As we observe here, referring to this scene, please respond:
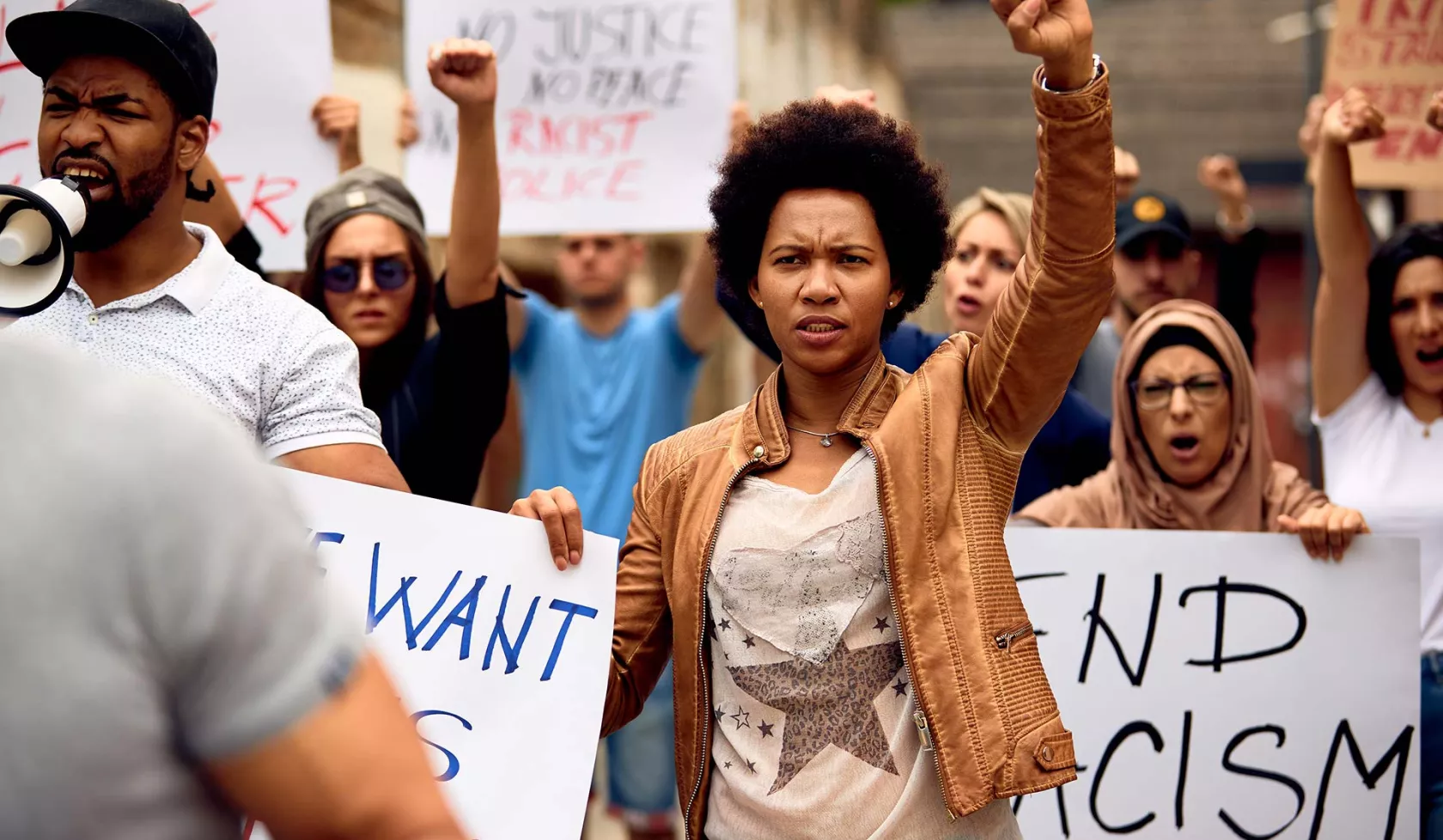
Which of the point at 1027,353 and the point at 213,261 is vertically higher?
the point at 213,261

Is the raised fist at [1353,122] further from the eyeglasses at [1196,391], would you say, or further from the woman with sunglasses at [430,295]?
the woman with sunglasses at [430,295]

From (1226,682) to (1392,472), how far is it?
2.48 ft

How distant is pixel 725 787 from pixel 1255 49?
1775 centimetres

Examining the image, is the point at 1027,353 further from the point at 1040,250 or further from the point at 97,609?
the point at 97,609

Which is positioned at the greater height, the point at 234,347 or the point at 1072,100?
the point at 1072,100

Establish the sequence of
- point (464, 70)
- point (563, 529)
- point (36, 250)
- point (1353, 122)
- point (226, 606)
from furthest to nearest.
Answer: point (1353, 122) → point (464, 70) → point (563, 529) → point (36, 250) → point (226, 606)

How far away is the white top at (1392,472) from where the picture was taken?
3898 mm

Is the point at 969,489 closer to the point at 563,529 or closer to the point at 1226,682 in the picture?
the point at 563,529

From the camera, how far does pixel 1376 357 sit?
422cm

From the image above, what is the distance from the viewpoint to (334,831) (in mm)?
1078

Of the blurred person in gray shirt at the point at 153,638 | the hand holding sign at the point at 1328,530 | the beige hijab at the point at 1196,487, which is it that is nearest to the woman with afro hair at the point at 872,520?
the blurred person in gray shirt at the point at 153,638

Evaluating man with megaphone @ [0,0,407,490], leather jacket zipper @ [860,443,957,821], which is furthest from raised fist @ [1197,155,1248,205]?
man with megaphone @ [0,0,407,490]

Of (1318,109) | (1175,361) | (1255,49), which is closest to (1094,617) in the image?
(1175,361)

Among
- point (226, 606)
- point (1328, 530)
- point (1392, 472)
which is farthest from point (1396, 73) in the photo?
point (226, 606)
